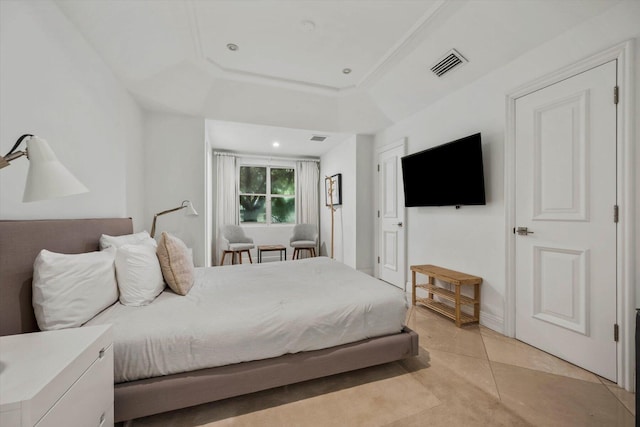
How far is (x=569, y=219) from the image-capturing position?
78.7 inches

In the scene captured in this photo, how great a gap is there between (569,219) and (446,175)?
1161 mm

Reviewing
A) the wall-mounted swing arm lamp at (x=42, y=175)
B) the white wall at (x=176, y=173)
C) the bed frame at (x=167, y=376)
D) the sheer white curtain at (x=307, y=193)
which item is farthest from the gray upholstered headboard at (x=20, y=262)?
the sheer white curtain at (x=307, y=193)

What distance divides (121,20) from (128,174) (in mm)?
1444

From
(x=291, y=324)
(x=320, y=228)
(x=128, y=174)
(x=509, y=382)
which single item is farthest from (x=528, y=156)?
(x=320, y=228)

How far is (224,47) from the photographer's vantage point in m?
2.60

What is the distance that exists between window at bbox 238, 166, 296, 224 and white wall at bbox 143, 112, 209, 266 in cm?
242

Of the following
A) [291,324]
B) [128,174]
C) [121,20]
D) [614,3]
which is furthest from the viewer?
[128,174]

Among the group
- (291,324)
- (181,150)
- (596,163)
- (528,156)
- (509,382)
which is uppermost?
(181,150)

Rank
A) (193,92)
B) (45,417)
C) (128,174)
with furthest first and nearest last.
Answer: (193,92), (128,174), (45,417)

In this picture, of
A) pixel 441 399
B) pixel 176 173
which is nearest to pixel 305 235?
pixel 176 173

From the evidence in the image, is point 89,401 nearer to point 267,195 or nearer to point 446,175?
point 446,175

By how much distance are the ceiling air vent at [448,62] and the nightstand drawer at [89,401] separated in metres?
3.32

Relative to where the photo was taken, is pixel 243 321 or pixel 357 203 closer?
pixel 243 321

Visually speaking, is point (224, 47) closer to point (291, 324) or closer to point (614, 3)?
point (291, 324)
